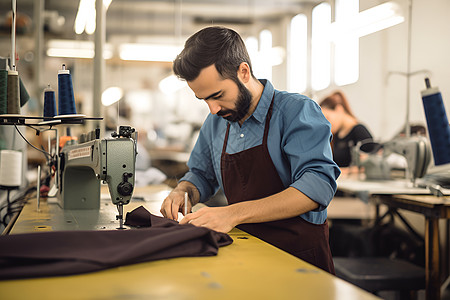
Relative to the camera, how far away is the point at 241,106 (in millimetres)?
1592

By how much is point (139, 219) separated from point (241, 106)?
1.66 feet

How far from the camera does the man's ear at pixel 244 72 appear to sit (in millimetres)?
1557

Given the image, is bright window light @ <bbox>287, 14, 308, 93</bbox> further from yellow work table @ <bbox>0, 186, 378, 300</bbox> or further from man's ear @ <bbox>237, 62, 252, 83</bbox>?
yellow work table @ <bbox>0, 186, 378, 300</bbox>

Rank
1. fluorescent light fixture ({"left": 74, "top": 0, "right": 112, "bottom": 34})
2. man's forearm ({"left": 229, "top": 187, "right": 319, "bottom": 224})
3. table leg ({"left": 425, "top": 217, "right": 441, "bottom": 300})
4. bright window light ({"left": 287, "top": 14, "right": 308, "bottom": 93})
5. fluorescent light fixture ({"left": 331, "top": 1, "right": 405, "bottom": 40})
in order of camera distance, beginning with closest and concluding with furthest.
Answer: man's forearm ({"left": 229, "top": 187, "right": 319, "bottom": 224}) < table leg ({"left": 425, "top": 217, "right": 441, "bottom": 300}) < fluorescent light fixture ({"left": 74, "top": 0, "right": 112, "bottom": 34}) < fluorescent light fixture ({"left": 331, "top": 1, "right": 405, "bottom": 40}) < bright window light ({"left": 287, "top": 14, "right": 308, "bottom": 93})

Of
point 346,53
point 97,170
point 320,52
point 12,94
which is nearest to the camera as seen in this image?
point 97,170

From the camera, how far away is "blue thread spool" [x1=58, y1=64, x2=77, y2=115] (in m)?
1.68

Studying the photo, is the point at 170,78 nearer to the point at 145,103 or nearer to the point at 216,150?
the point at 145,103

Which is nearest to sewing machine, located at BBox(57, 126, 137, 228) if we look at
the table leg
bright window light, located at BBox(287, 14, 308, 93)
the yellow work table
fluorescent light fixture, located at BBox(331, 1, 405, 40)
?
the yellow work table

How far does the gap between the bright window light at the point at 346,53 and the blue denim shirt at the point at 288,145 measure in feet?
18.3

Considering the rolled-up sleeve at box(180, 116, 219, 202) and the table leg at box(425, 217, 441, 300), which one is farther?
the table leg at box(425, 217, 441, 300)

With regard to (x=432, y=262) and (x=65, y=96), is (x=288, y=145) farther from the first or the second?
(x=432, y=262)

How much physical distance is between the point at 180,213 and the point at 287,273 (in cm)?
83

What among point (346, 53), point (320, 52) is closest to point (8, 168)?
point (346, 53)

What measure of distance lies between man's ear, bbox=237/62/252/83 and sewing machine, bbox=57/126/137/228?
397 millimetres
